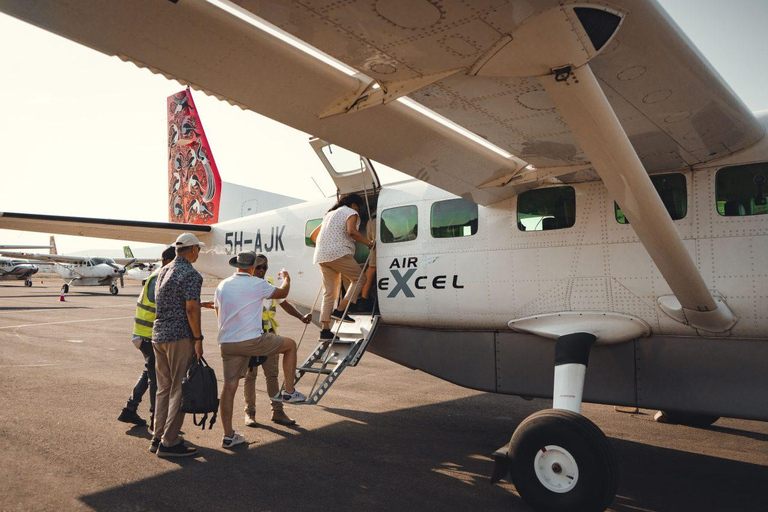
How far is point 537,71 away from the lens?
3.02 meters

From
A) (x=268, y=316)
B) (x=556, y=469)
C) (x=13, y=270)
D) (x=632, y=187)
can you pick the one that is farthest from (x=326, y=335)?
(x=13, y=270)

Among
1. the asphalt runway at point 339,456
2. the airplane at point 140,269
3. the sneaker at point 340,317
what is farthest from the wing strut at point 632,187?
the airplane at point 140,269

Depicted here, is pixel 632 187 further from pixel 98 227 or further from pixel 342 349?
pixel 98 227

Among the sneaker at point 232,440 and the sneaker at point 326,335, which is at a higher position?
the sneaker at point 326,335

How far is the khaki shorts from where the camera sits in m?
5.28

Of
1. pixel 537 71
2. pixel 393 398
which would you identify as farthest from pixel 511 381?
pixel 537 71

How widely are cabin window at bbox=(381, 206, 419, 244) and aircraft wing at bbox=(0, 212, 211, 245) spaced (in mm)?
3799

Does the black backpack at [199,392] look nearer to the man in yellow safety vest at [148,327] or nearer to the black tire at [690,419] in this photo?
the man in yellow safety vest at [148,327]

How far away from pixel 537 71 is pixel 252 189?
798cm

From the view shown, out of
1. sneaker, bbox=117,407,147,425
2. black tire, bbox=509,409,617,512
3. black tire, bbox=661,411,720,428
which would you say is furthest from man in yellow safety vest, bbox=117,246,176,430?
black tire, bbox=661,411,720,428

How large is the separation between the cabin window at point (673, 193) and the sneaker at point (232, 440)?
4286 mm

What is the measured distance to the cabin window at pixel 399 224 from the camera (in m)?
6.46

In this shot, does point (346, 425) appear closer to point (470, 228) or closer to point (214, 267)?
point (470, 228)

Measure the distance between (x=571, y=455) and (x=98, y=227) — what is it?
273 inches
